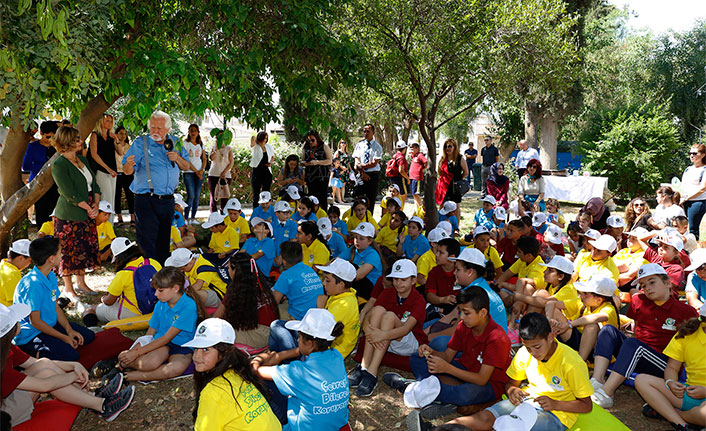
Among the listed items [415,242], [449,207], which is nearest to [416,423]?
[415,242]

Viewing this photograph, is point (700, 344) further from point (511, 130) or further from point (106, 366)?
point (511, 130)

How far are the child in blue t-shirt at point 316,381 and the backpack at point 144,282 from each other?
7.38 ft

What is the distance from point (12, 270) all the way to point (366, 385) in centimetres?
326

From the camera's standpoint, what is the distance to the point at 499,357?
380 cm

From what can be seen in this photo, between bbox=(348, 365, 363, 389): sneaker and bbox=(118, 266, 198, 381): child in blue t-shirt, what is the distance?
54.0 inches

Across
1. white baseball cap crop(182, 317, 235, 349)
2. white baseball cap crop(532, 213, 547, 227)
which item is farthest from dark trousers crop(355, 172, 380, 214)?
white baseball cap crop(182, 317, 235, 349)

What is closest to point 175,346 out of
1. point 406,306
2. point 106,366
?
point 106,366

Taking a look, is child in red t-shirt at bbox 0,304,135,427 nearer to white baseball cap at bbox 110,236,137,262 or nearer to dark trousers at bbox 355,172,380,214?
white baseball cap at bbox 110,236,137,262

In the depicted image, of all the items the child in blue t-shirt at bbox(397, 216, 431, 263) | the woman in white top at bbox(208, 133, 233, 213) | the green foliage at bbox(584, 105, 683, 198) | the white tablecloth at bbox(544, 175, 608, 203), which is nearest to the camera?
the child in blue t-shirt at bbox(397, 216, 431, 263)

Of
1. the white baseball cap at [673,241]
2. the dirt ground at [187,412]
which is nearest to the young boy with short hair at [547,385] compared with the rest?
the dirt ground at [187,412]

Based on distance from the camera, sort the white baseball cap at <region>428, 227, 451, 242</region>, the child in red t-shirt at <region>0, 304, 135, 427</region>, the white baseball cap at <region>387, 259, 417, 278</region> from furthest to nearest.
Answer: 1. the white baseball cap at <region>428, 227, 451, 242</region>
2. the white baseball cap at <region>387, 259, 417, 278</region>
3. the child in red t-shirt at <region>0, 304, 135, 427</region>

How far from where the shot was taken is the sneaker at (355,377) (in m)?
4.34

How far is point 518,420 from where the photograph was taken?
109 inches

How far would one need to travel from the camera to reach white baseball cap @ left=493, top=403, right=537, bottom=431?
107 inches
